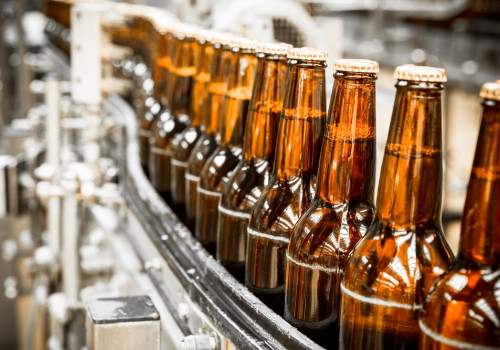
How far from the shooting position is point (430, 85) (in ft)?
2.36

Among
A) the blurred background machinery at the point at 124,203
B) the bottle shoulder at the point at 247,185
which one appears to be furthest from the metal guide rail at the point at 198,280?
the bottle shoulder at the point at 247,185

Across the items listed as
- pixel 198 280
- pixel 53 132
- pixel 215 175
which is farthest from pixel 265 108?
pixel 53 132

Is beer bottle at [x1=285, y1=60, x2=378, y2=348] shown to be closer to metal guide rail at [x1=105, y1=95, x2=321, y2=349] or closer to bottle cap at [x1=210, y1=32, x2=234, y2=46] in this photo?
metal guide rail at [x1=105, y1=95, x2=321, y2=349]

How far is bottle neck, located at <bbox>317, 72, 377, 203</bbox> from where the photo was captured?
0.85 m

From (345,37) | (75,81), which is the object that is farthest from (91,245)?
(345,37)

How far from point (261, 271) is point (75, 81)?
1392mm

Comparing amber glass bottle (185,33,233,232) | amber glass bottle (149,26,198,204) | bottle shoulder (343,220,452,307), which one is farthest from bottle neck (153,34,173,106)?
bottle shoulder (343,220,452,307)

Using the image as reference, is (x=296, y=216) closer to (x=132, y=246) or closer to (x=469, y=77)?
(x=132, y=246)

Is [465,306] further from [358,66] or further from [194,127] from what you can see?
[194,127]

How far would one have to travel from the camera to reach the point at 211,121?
4.47 feet

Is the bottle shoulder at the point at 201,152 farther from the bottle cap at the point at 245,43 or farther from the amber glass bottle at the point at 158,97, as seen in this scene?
the amber glass bottle at the point at 158,97

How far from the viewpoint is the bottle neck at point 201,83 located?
1.44 m

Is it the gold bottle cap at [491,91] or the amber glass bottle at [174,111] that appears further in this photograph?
the amber glass bottle at [174,111]

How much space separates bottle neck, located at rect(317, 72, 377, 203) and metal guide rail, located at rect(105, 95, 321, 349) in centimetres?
19
